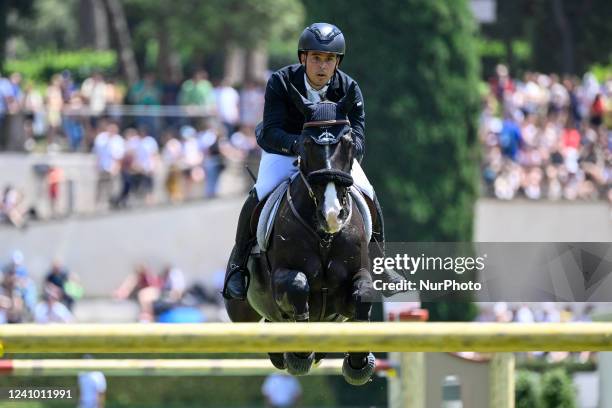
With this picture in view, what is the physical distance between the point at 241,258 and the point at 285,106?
0.98 meters

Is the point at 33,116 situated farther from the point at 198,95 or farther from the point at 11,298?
the point at 11,298

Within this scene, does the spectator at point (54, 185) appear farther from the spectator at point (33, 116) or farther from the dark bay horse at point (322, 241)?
the dark bay horse at point (322, 241)

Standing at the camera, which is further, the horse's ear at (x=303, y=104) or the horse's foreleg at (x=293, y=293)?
the horse's ear at (x=303, y=104)

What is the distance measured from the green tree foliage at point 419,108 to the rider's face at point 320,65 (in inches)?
549

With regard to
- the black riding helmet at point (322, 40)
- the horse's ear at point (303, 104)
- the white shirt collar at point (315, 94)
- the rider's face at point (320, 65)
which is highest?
the black riding helmet at point (322, 40)

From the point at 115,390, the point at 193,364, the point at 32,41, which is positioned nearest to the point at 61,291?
the point at 115,390

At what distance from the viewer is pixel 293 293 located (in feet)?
24.7

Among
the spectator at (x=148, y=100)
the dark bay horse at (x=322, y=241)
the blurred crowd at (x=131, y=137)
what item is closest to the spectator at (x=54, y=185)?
the blurred crowd at (x=131, y=137)

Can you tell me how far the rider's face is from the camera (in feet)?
25.8

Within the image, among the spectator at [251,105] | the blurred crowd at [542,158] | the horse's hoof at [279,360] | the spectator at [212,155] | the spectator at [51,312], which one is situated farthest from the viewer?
the spectator at [251,105]

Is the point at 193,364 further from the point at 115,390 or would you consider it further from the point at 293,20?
the point at 293,20

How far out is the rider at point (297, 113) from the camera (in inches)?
309

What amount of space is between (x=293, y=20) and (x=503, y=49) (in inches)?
228

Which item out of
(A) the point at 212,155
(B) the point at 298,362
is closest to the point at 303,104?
(B) the point at 298,362
